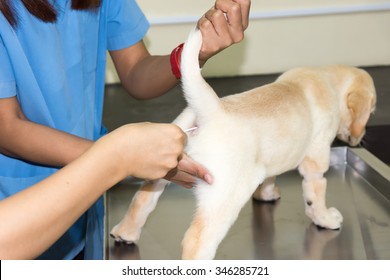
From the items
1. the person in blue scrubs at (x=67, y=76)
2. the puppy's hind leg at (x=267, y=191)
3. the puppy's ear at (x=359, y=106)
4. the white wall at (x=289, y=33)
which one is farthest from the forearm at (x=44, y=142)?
the white wall at (x=289, y=33)

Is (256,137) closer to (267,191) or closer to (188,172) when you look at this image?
(188,172)

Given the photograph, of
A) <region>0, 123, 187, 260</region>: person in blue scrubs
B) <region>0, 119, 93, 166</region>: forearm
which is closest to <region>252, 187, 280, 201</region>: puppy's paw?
<region>0, 119, 93, 166</region>: forearm

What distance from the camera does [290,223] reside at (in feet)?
4.18

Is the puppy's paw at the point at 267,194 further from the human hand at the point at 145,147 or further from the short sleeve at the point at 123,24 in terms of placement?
the human hand at the point at 145,147

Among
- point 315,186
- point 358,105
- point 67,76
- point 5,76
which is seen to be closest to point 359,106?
point 358,105

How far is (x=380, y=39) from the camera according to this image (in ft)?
7.63

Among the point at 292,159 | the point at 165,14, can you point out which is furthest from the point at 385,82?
the point at 292,159

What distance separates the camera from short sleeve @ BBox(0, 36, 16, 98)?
951 millimetres

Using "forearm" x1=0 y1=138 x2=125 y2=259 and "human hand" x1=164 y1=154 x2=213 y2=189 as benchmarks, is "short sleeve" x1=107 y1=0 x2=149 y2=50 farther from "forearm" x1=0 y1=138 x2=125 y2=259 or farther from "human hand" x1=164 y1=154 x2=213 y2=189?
"forearm" x1=0 y1=138 x2=125 y2=259

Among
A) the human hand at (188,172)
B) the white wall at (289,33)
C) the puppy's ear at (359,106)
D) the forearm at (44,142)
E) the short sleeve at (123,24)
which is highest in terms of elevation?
the short sleeve at (123,24)

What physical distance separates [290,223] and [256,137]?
0.30m

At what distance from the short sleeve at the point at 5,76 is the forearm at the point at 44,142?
1.8 inches

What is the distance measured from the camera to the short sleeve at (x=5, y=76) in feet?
3.12

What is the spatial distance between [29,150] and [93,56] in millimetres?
266
